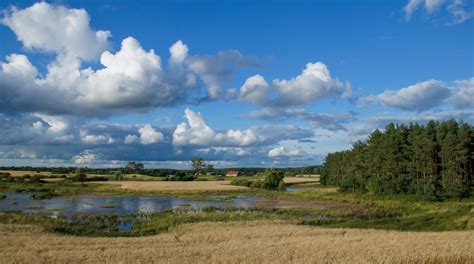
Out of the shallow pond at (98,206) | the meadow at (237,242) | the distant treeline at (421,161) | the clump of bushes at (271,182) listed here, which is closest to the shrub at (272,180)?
the clump of bushes at (271,182)

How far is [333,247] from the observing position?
25297 millimetres

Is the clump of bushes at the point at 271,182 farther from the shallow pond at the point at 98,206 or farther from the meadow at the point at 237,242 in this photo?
the meadow at the point at 237,242

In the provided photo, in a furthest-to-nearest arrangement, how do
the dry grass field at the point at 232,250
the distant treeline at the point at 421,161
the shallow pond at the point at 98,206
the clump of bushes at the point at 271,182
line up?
1. the clump of bushes at the point at 271,182
2. the distant treeline at the point at 421,161
3. the shallow pond at the point at 98,206
4. the dry grass field at the point at 232,250

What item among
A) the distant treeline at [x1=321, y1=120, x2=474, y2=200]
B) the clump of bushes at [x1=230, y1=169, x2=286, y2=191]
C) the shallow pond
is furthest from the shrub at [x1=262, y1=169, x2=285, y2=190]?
the shallow pond

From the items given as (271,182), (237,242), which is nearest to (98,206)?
(237,242)

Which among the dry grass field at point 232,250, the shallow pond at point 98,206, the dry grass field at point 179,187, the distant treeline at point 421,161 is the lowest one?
the shallow pond at point 98,206

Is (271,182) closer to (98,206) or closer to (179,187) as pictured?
(179,187)

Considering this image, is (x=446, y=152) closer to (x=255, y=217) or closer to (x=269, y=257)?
(x=255, y=217)

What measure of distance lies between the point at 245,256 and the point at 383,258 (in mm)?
6124

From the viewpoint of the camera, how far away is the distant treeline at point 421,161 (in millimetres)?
74625

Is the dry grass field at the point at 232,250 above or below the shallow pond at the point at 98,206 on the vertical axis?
above

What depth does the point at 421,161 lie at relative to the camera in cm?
8150

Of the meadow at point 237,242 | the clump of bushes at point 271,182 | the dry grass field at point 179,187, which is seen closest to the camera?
the meadow at point 237,242

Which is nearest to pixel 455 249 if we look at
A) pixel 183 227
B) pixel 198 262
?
pixel 198 262
